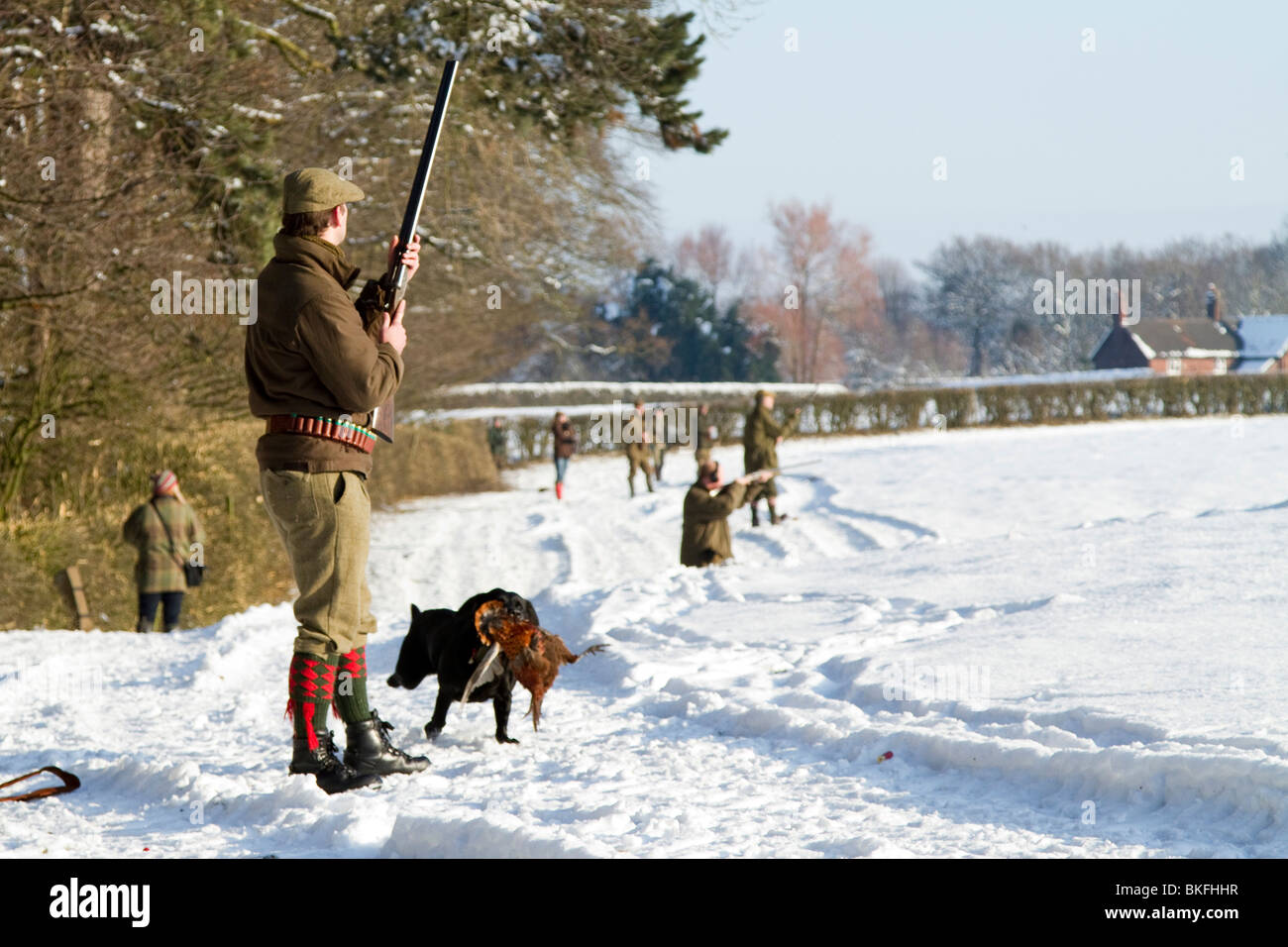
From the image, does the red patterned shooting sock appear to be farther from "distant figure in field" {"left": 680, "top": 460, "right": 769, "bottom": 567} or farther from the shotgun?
"distant figure in field" {"left": 680, "top": 460, "right": 769, "bottom": 567}

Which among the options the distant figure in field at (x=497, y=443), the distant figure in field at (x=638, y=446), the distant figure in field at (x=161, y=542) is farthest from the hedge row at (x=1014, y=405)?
the distant figure in field at (x=161, y=542)

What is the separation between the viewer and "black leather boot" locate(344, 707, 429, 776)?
4.67m

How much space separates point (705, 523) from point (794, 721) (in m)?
6.84

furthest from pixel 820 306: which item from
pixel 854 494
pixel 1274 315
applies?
pixel 854 494

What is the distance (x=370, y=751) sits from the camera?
469 cm

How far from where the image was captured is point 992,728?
207 inches

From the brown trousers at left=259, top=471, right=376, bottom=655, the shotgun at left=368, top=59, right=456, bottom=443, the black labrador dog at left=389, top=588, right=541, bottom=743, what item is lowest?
the black labrador dog at left=389, top=588, right=541, bottom=743

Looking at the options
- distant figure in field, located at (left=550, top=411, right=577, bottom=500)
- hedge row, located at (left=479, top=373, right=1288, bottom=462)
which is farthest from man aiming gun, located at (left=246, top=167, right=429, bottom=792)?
hedge row, located at (left=479, top=373, right=1288, bottom=462)

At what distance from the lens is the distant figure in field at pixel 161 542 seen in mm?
10914

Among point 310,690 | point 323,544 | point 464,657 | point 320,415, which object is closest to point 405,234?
point 320,415

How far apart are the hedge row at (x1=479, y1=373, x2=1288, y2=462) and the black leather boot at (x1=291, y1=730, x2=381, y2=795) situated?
117 feet

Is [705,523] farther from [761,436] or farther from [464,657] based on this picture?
[464,657]

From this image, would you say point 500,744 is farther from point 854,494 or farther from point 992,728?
point 854,494
